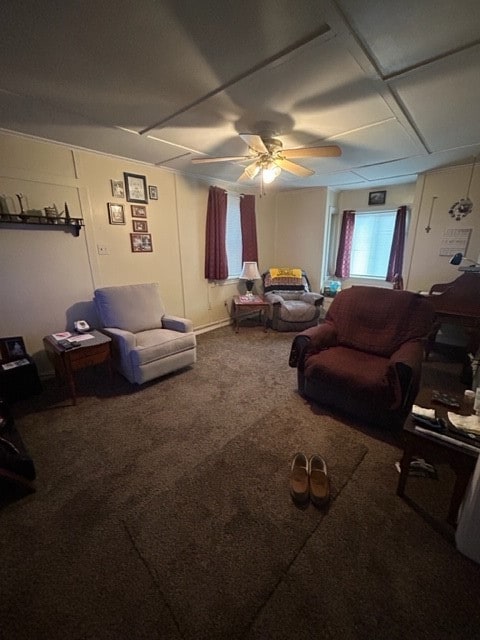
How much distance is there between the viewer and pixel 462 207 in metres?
3.36

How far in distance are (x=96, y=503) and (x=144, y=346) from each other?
1350mm

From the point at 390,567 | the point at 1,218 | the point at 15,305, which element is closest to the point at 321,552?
the point at 390,567

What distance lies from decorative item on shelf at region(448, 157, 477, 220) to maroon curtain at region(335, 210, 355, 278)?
1644mm

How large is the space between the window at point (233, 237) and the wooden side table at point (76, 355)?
8.45 ft

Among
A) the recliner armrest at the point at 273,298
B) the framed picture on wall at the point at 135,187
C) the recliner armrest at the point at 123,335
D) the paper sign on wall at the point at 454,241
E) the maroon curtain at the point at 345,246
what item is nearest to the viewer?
the recliner armrest at the point at 123,335

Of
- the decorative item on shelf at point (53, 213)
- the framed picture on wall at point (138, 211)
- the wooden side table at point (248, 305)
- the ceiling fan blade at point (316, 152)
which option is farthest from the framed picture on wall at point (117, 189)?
the wooden side table at point (248, 305)

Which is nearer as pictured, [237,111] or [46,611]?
[46,611]

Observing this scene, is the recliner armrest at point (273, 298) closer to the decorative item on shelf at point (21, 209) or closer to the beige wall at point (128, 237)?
the beige wall at point (128, 237)

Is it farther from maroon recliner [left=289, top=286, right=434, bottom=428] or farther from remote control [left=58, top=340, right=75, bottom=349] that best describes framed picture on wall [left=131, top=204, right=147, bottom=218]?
maroon recliner [left=289, top=286, right=434, bottom=428]

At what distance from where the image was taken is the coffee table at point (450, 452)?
4.04ft

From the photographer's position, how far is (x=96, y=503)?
1.46 metres

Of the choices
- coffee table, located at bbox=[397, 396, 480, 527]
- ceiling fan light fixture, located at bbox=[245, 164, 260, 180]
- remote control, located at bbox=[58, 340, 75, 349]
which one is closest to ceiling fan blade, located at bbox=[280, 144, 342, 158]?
ceiling fan light fixture, located at bbox=[245, 164, 260, 180]

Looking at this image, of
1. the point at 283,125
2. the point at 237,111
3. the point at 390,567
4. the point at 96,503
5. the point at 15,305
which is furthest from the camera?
the point at 15,305

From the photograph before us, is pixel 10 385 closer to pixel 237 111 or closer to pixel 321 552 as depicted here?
pixel 321 552
